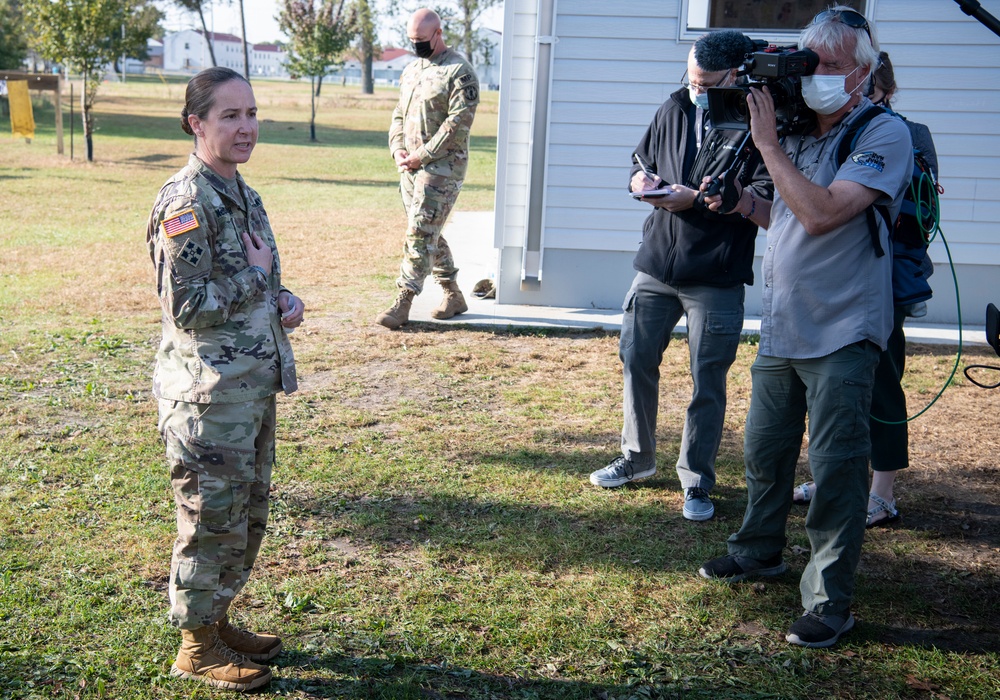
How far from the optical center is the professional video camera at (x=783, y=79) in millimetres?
2828

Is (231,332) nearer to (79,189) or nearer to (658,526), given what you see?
(658,526)

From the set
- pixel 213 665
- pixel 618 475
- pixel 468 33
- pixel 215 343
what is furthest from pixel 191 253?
pixel 468 33

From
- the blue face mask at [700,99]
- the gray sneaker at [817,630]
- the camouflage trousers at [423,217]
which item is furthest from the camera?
the camouflage trousers at [423,217]

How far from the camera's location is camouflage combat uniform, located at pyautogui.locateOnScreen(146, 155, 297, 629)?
2.47m

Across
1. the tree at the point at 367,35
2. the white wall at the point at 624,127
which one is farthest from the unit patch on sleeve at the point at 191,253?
the tree at the point at 367,35

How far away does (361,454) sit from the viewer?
4.63 metres

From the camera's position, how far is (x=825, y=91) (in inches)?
112

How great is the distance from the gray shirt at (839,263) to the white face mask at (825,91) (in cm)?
11

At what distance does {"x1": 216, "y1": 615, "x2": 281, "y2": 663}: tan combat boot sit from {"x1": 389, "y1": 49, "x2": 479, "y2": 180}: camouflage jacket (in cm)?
434

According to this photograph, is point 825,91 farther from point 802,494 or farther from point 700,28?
point 700,28

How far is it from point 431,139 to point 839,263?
4.17 meters

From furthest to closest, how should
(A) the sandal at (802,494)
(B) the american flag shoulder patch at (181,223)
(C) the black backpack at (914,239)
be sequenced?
(A) the sandal at (802,494) → (C) the black backpack at (914,239) → (B) the american flag shoulder patch at (181,223)

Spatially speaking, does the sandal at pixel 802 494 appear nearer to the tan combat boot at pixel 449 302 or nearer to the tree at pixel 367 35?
the tan combat boot at pixel 449 302

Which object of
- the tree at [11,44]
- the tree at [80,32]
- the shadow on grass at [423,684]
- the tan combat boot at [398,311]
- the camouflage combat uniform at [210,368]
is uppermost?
the tree at [11,44]
